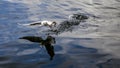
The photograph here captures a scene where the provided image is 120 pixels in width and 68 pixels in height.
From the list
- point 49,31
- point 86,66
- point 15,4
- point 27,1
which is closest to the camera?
point 86,66

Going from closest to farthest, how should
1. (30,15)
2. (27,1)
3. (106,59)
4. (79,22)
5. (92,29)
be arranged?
(106,59)
(92,29)
(79,22)
(30,15)
(27,1)

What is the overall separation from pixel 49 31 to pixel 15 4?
4.95 metres

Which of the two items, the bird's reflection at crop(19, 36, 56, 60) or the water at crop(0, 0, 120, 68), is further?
the bird's reflection at crop(19, 36, 56, 60)

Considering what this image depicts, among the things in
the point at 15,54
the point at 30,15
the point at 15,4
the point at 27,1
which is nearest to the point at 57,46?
the point at 15,54

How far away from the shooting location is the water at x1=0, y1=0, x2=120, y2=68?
6.32 metres

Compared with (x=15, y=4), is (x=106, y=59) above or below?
below

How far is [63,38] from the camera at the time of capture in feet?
26.9

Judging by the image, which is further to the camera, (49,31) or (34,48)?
(49,31)

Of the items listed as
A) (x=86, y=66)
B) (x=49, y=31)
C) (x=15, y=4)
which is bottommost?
(x=86, y=66)

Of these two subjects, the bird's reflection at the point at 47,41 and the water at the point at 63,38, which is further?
the bird's reflection at the point at 47,41

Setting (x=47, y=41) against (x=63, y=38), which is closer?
(x=47, y=41)

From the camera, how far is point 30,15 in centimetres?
1102

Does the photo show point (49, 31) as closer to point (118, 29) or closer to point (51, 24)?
point (51, 24)

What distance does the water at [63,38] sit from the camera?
6321 millimetres
